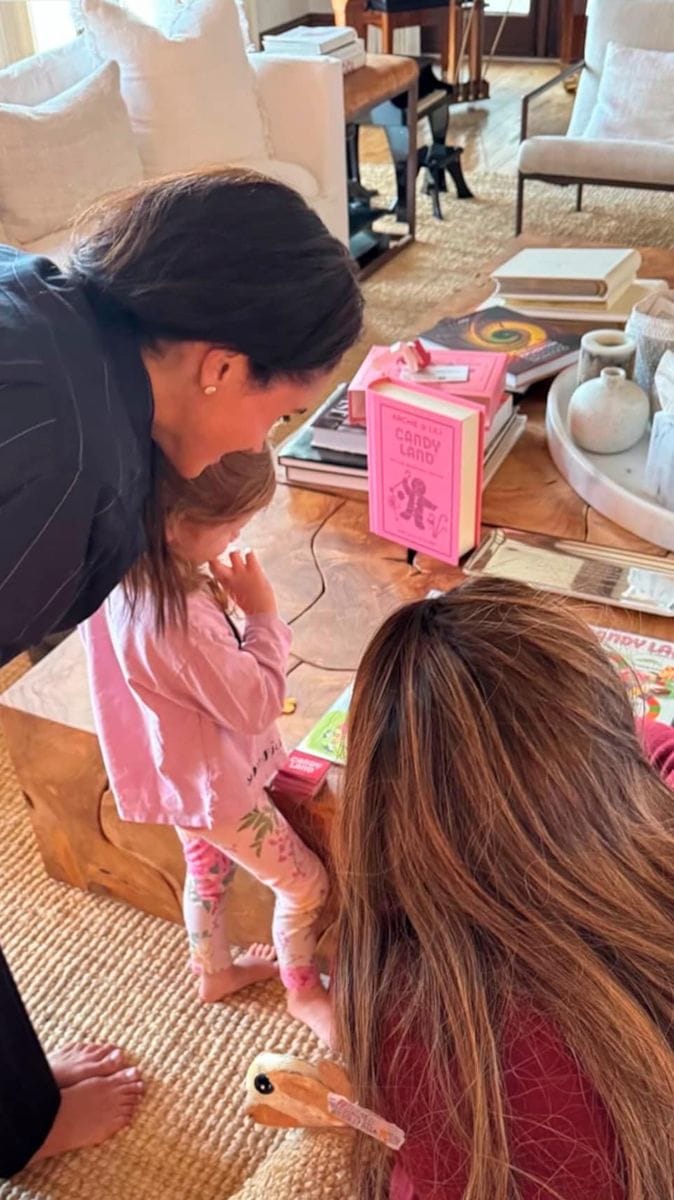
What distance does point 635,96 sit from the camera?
3578 mm

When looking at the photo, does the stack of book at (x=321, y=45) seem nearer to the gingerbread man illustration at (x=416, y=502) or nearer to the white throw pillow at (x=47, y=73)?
the white throw pillow at (x=47, y=73)

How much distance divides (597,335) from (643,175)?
6.44 ft

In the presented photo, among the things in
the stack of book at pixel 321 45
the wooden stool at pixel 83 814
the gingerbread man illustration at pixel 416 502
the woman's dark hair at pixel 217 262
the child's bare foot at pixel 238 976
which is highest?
the woman's dark hair at pixel 217 262

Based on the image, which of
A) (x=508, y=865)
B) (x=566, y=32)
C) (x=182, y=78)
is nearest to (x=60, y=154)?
(x=182, y=78)

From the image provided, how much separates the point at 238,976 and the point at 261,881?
22cm

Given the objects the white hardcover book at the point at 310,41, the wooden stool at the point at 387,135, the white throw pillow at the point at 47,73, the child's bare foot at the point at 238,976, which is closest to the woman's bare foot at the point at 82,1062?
the child's bare foot at the point at 238,976

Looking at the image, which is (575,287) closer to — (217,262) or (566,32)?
(217,262)

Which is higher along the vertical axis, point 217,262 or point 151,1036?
point 217,262

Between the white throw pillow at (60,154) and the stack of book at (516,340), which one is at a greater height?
the white throw pillow at (60,154)

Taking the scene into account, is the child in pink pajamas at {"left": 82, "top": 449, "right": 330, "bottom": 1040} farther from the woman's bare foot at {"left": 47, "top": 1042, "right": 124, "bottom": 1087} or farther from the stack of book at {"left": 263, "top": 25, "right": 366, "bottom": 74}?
the stack of book at {"left": 263, "top": 25, "right": 366, "bottom": 74}

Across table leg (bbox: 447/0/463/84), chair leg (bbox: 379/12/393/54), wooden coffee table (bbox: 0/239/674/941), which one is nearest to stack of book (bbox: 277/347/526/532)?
wooden coffee table (bbox: 0/239/674/941)

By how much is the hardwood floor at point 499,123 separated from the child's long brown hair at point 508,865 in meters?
4.11

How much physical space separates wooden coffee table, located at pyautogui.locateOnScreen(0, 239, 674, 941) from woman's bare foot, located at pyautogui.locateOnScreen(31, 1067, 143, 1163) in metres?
0.25

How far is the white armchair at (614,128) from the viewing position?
3340mm
